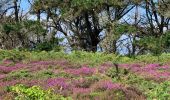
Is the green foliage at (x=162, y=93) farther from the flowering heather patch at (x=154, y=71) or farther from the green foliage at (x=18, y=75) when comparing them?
the green foliage at (x=18, y=75)

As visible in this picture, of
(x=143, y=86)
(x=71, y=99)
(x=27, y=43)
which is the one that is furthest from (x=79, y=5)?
(x=71, y=99)

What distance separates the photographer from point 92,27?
2308 inches

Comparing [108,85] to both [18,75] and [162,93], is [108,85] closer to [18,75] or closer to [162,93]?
[162,93]

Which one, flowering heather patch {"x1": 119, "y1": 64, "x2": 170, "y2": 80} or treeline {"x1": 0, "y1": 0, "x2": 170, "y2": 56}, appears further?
treeline {"x1": 0, "y1": 0, "x2": 170, "y2": 56}

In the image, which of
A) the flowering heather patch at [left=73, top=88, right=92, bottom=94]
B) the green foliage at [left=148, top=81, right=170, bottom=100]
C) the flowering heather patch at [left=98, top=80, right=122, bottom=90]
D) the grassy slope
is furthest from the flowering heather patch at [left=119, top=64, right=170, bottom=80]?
the green foliage at [left=148, top=81, right=170, bottom=100]

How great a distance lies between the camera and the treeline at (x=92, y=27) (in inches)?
2056

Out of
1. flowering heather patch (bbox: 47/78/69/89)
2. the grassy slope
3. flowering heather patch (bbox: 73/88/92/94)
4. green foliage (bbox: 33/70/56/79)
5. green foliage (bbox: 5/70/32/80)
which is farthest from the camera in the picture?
green foliage (bbox: 33/70/56/79)

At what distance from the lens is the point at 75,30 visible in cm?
5881

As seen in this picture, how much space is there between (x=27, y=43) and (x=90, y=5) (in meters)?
11.6

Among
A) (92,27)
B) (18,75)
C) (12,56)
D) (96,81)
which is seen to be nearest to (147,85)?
(96,81)

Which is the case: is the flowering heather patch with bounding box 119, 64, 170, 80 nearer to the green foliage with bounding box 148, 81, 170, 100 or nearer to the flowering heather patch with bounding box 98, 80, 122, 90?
the flowering heather patch with bounding box 98, 80, 122, 90

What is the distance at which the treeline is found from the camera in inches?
2056

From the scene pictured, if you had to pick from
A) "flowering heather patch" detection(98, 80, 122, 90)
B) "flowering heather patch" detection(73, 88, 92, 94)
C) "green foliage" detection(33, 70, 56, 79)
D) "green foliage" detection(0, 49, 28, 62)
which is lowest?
"flowering heather patch" detection(73, 88, 92, 94)

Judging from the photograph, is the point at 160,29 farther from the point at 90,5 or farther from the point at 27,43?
the point at 27,43
